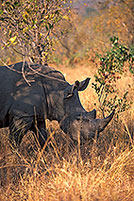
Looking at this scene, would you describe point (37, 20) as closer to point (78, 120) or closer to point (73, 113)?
point (73, 113)

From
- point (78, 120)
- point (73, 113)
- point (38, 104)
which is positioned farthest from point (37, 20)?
point (78, 120)

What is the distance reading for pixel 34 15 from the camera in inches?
230

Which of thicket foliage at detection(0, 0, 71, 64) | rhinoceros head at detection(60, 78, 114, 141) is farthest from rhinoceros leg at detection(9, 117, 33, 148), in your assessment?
thicket foliage at detection(0, 0, 71, 64)

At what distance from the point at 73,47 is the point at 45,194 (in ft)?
65.9

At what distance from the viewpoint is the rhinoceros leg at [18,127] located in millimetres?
4445

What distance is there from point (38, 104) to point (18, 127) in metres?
0.45

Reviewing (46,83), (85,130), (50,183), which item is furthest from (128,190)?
(46,83)

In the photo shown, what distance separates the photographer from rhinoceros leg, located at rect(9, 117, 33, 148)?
4.45 m

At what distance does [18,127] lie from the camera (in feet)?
14.6

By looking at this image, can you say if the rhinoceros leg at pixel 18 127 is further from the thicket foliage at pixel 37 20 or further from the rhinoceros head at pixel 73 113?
the thicket foliage at pixel 37 20

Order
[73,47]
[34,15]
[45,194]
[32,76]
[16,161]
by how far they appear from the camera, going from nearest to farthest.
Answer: [45,194] < [16,161] < [32,76] < [34,15] < [73,47]

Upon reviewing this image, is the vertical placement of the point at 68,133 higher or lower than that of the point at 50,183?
higher

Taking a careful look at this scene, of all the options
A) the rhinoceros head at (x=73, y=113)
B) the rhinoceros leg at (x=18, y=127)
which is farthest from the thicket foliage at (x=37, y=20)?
the rhinoceros leg at (x=18, y=127)

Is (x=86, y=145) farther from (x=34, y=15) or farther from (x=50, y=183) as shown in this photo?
(x=34, y=15)
